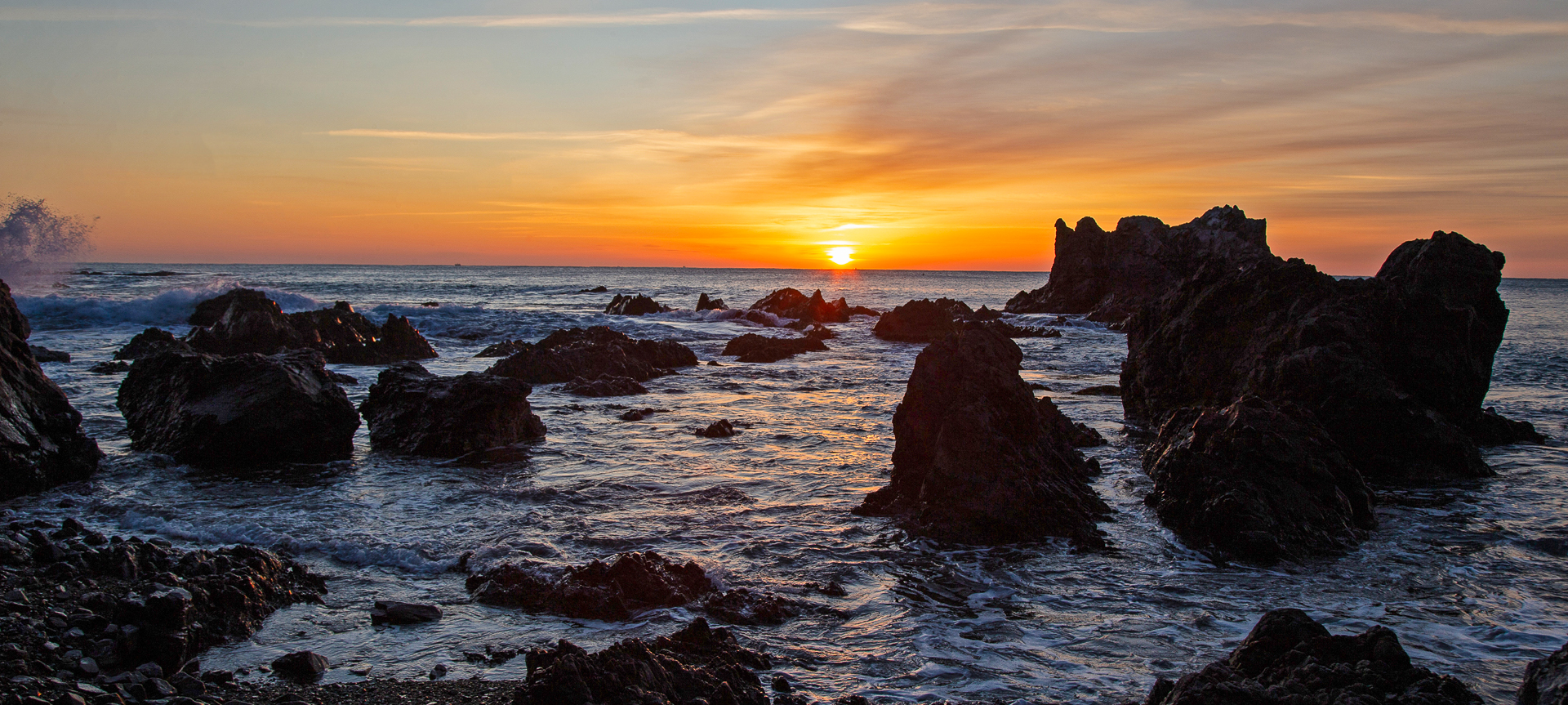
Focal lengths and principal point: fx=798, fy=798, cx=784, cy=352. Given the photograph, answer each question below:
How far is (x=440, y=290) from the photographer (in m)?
65.6

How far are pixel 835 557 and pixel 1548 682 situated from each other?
13.3ft

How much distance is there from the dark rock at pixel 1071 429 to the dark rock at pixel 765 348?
11.4 metres

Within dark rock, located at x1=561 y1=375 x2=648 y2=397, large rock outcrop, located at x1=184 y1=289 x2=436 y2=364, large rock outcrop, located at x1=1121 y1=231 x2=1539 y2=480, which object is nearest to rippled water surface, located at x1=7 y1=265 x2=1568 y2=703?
large rock outcrop, located at x1=1121 y1=231 x2=1539 y2=480

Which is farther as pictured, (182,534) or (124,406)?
(124,406)

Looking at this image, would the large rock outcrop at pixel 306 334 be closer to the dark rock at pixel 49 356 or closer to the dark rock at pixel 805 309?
the dark rock at pixel 49 356

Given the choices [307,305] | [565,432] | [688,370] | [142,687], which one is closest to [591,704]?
[142,687]

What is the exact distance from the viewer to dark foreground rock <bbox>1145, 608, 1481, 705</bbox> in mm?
3342

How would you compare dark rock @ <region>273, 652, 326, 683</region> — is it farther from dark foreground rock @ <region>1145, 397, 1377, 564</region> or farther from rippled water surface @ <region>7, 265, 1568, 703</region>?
dark foreground rock @ <region>1145, 397, 1377, 564</region>

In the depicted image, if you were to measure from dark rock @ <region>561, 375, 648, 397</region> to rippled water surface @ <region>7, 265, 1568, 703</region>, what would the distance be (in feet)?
7.75

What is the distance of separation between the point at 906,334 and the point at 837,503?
2281 centimetres

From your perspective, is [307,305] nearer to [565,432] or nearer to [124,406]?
[124,406]

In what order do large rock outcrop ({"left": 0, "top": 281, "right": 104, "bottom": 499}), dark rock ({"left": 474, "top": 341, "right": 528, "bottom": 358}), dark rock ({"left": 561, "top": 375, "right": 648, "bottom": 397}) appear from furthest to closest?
1. dark rock ({"left": 474, "top": 341, "right": 528, "bottom": 358})
2. dark rock ({"left": 561, "top": 375, "right": 648, "bottom": 397})
3. large rock outcrop ({"left": 0, "top": 281, "right": 104, "bottom": 499})

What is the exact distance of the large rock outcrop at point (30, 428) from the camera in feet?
25.0

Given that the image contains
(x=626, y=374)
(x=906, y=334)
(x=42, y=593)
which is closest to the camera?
(x=42, y=593)
